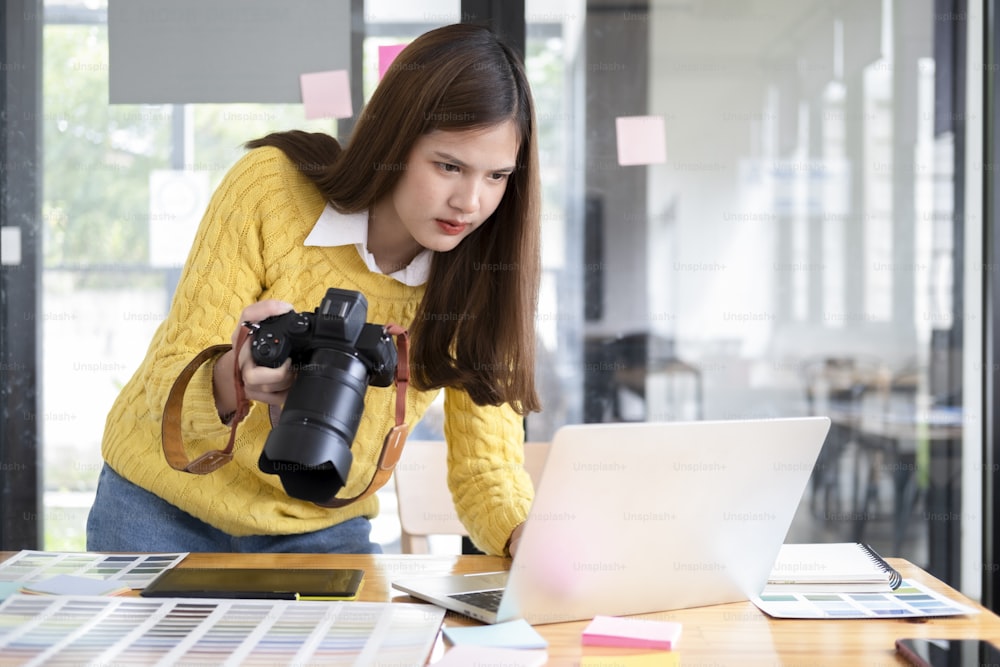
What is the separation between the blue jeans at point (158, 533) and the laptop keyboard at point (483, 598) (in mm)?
415

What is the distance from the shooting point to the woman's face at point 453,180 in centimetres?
126

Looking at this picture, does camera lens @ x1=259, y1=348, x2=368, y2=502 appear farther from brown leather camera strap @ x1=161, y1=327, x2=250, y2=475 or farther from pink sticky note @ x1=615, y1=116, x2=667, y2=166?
pink sticky note @ x1=615, y1=116, x2=667, y2=166

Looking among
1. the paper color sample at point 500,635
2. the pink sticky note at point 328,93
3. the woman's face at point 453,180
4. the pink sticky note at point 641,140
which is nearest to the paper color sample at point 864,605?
the paper color sample at point 500,635

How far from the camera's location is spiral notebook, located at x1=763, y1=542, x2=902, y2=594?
107cm

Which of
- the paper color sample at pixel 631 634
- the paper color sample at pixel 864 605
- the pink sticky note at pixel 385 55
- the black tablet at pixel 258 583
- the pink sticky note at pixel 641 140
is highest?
the pink sticky note at pixel 385 55

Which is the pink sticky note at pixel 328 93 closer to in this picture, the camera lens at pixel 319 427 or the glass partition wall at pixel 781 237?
the glass partition wall at pixel 781 237

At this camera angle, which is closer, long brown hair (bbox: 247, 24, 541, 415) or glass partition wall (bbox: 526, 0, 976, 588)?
long brown hair (bbox: 247, 24, 541, 415)

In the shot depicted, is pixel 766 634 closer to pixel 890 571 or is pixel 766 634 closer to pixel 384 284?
pixel 890 571

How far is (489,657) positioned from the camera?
815mm

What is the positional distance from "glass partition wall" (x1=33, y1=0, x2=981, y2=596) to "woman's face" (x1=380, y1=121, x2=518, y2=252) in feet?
3.26

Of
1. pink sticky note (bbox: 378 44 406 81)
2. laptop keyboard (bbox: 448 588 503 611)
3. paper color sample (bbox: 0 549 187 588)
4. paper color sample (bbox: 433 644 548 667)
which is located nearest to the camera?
paper color sample (bbox: 433 644 548 667)

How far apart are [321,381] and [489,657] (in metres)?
0.29

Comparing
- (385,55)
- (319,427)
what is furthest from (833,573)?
(385,55)

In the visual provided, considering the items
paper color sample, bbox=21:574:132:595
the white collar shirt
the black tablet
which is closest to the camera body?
the black tablet
